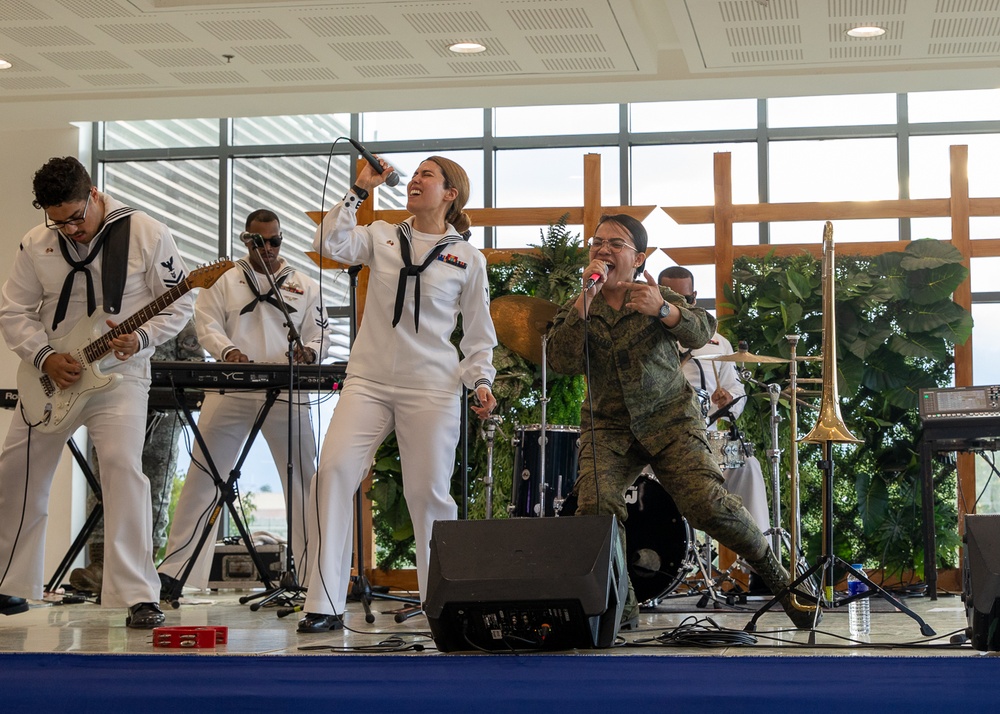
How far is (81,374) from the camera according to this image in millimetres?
4602

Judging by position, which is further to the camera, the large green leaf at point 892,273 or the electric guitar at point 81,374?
the large green leaf at point 892,273

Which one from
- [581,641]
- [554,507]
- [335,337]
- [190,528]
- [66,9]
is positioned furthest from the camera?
[335,337]

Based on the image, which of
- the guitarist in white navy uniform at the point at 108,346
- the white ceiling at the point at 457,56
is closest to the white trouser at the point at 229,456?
the guitarist in white navy uniform at the point at 108,346

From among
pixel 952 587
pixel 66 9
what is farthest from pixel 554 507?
pixel 66 9

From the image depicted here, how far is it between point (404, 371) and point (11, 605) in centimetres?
217

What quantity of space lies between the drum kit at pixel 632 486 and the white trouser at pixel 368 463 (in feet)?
2.01

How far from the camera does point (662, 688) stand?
3018 millimetres

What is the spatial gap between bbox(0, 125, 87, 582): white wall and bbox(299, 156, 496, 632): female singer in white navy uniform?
249 inches

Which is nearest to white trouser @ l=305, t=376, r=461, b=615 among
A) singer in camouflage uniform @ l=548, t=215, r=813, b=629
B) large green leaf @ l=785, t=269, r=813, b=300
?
singer in camouflage uniform @ l=548, t=215, r=813, b=629

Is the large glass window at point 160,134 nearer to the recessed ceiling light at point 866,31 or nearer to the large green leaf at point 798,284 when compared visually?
the large green leaf at point 798,284

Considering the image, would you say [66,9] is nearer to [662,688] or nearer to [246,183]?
[246,183]

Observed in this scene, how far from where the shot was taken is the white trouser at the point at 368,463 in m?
4.32

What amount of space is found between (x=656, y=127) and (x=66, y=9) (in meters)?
4.94

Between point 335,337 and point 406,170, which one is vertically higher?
point 406,170
